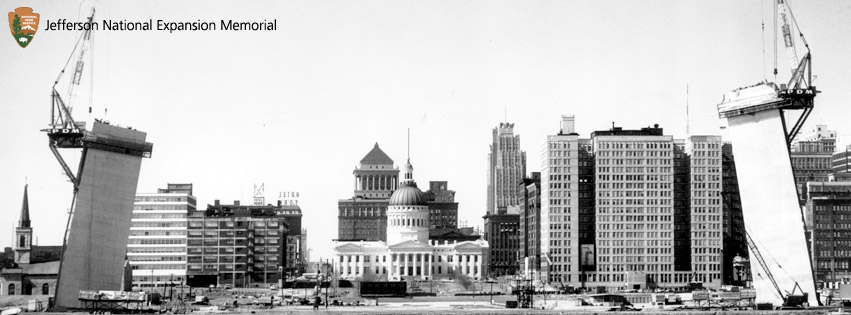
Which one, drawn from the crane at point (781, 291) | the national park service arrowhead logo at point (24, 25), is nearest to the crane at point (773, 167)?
the crane at point (781, 291)

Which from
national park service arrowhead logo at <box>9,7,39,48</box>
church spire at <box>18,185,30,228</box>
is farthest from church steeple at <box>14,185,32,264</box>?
national park service arrowhead logo at <box>9,7,39,48</box>

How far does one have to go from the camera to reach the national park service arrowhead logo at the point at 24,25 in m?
101

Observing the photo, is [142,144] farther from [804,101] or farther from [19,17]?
[804,101]

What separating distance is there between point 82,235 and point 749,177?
297 feet

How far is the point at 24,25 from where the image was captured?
332 ft

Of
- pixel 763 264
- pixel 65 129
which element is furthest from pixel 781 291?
pixel 65 129

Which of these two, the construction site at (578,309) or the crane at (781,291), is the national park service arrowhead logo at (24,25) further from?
the crane at (781,291)

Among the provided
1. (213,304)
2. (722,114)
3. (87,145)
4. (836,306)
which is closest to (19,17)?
(87,145)

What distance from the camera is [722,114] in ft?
518

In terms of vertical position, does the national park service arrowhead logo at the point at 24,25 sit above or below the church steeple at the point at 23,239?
above

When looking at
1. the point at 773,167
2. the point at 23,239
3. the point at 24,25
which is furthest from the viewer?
the point at 23,239

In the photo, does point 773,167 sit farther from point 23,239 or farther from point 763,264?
point 23,239

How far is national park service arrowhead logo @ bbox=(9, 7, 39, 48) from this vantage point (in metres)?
101

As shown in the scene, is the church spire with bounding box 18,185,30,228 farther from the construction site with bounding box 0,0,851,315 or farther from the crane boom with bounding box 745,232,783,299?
the crane boom with bounding box 745,232,783,299
